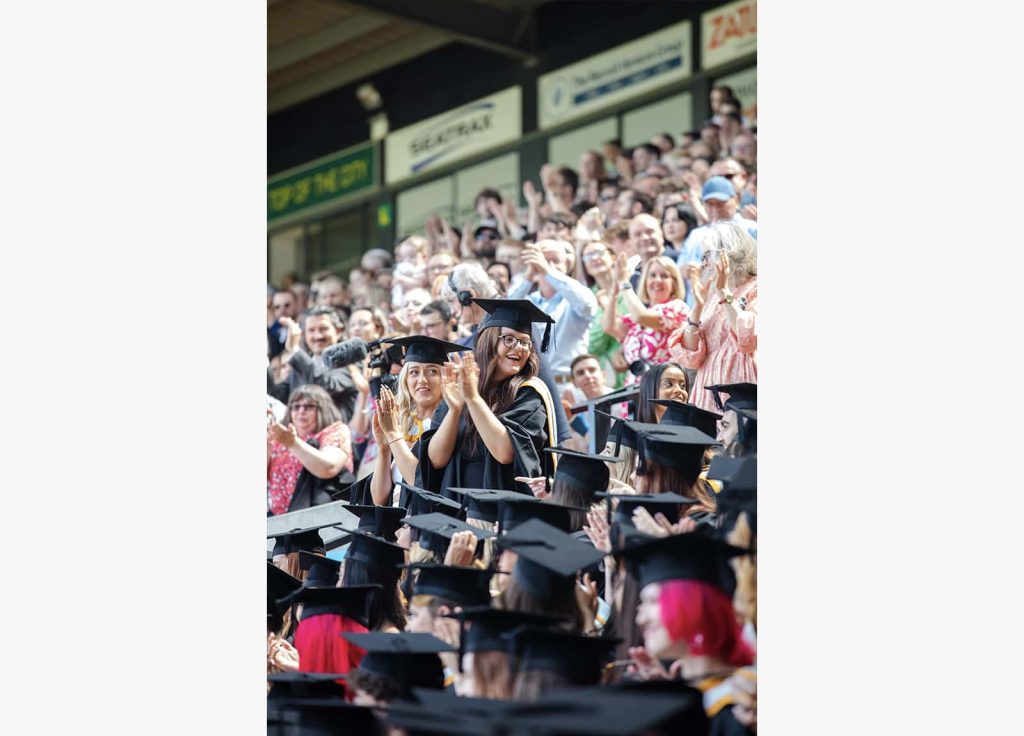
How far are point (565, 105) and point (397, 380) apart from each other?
283 inches

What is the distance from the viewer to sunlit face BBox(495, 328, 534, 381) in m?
4.72

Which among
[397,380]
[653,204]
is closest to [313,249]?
[653,204]

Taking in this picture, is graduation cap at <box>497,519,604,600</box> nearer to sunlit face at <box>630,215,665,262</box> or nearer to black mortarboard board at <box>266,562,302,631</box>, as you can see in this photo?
black mortarboard board at <box>266,562,302,631</box>

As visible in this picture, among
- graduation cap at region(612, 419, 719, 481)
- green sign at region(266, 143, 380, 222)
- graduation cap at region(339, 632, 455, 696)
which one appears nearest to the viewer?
graduation cap at region(339, 632, 455, 696)

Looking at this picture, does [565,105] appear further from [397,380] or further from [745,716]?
[745,716]

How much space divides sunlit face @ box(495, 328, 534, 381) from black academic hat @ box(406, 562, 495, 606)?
1.16 m

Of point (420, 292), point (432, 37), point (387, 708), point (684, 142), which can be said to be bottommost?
point (387, 708)

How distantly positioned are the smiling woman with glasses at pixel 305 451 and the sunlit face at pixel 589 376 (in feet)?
3.72

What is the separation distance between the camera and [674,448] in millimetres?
3719

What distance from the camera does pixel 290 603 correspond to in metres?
4.23

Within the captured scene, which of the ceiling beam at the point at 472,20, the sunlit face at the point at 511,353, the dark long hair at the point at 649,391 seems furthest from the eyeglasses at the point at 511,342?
the ceiling beam at the point at 472,20

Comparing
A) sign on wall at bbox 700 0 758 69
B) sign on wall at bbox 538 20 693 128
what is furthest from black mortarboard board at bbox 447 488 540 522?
sign on wall at bbox 538 20 693 128

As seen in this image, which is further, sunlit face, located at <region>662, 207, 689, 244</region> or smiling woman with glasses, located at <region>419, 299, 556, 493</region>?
sunlit face, located at <region>662, 207, 689, 244</region>

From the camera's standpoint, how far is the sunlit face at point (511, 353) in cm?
472
